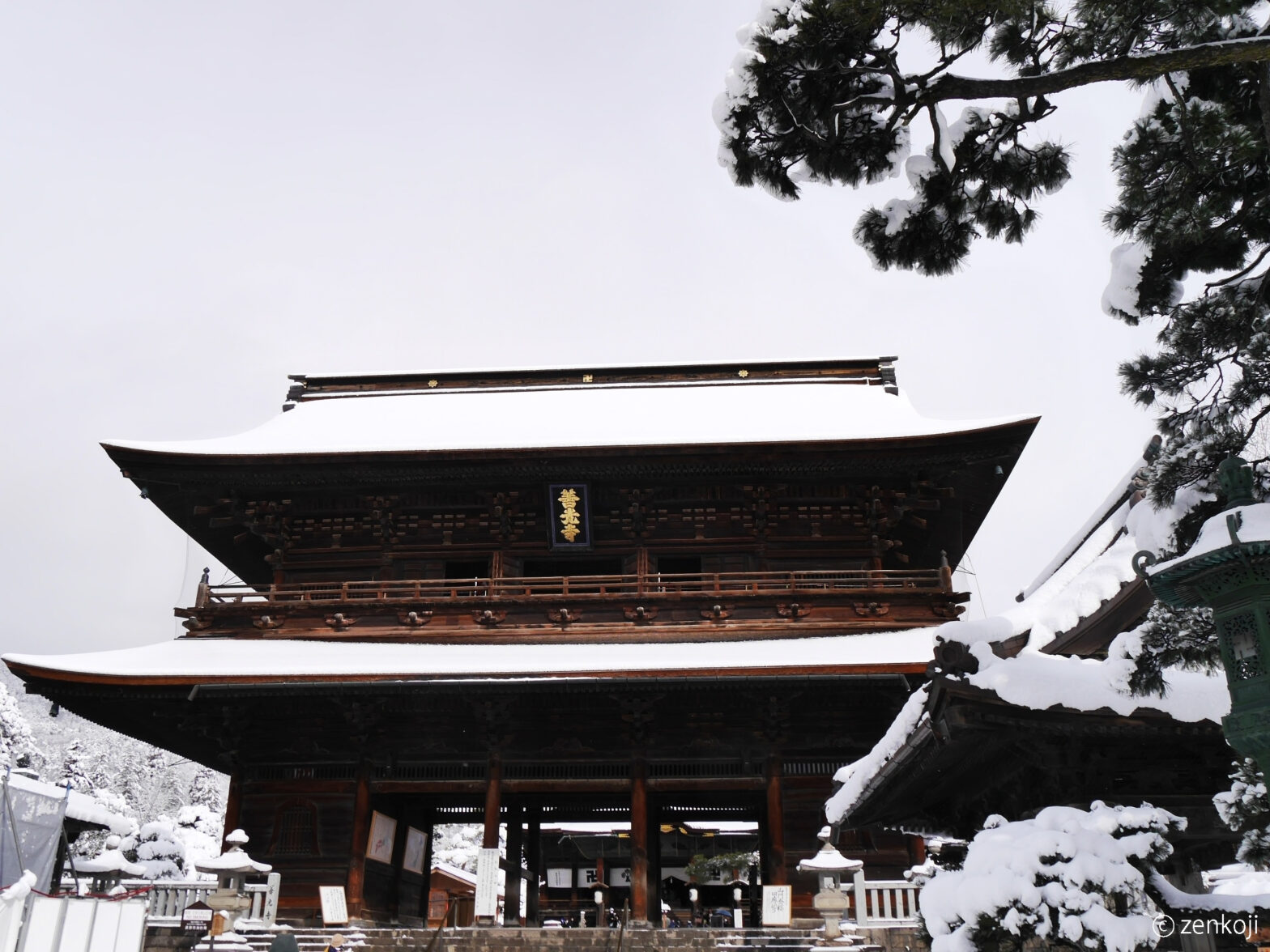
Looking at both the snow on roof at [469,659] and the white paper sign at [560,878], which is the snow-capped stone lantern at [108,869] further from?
the white paper sign at [560,878]

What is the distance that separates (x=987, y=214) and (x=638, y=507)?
10980 mm

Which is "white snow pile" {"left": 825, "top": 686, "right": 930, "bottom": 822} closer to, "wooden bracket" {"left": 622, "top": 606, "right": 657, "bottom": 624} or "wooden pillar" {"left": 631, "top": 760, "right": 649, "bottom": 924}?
"wooden pillar" {"left": 631, "top": 760, "right": 649, "bottom": 924}

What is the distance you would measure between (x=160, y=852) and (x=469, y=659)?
10959 millimetres

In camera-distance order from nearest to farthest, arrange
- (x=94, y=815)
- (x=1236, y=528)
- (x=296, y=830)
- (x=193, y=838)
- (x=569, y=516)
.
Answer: (x=1236, y=528) < (x=296, y=830) < (x=569, y=516) < (x=94, y=815) < (x=193, y=838)

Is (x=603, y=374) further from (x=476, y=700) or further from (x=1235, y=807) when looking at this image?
(x=1235, y=807)

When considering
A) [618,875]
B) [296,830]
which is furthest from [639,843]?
[618,875]

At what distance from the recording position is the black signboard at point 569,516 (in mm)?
17156

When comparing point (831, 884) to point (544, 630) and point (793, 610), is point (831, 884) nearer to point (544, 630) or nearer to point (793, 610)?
point (793, 610)

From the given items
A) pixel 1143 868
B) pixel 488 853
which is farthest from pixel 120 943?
pixel 1143 868

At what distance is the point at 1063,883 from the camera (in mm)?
5230

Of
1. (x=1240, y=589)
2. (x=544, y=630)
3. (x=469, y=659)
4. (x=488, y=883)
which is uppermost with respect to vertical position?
(x=544, y=630)

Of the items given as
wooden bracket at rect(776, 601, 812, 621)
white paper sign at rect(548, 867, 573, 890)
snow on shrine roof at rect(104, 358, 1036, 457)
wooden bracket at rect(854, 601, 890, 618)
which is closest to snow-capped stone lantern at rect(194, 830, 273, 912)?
snow on shrine roof at rect(104, 358, 1036, 457)

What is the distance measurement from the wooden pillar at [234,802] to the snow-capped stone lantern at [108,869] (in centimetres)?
444

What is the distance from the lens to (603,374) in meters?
23.3
